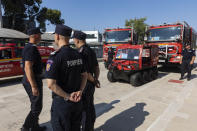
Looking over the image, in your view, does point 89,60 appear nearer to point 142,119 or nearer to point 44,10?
point 142,119

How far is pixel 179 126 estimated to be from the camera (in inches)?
128

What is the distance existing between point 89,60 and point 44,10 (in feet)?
84.9

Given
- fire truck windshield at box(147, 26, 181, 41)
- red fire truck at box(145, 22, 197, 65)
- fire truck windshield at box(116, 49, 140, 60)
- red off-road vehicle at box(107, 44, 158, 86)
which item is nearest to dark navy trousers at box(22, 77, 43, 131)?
red off-road vehicle at box(107, 44, 158, 86)

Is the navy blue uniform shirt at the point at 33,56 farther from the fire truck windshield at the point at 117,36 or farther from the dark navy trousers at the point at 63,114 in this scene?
the fire truck windshield at the point at 117,36

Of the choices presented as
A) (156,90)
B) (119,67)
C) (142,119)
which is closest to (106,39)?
(119,67)

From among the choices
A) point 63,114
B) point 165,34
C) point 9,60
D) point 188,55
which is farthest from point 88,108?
point 165,34

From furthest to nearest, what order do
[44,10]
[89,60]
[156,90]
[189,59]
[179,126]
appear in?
1. [44,10]
2. [189,59]
3. [156,90]
4. [179,126]
5. [89,60]

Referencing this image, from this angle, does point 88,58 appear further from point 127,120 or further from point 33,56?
point 127,120

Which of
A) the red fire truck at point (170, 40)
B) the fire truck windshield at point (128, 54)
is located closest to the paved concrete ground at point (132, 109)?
the fire truck windshield at point (128, 54)

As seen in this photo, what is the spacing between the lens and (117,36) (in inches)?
463

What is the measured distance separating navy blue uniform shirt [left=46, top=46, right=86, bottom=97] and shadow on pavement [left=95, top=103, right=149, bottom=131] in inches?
72.9

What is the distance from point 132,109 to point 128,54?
11.4 feet

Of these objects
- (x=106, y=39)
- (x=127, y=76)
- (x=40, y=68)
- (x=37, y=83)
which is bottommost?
(x=127, y=76)

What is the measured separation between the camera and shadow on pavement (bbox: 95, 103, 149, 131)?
3.27 metres
